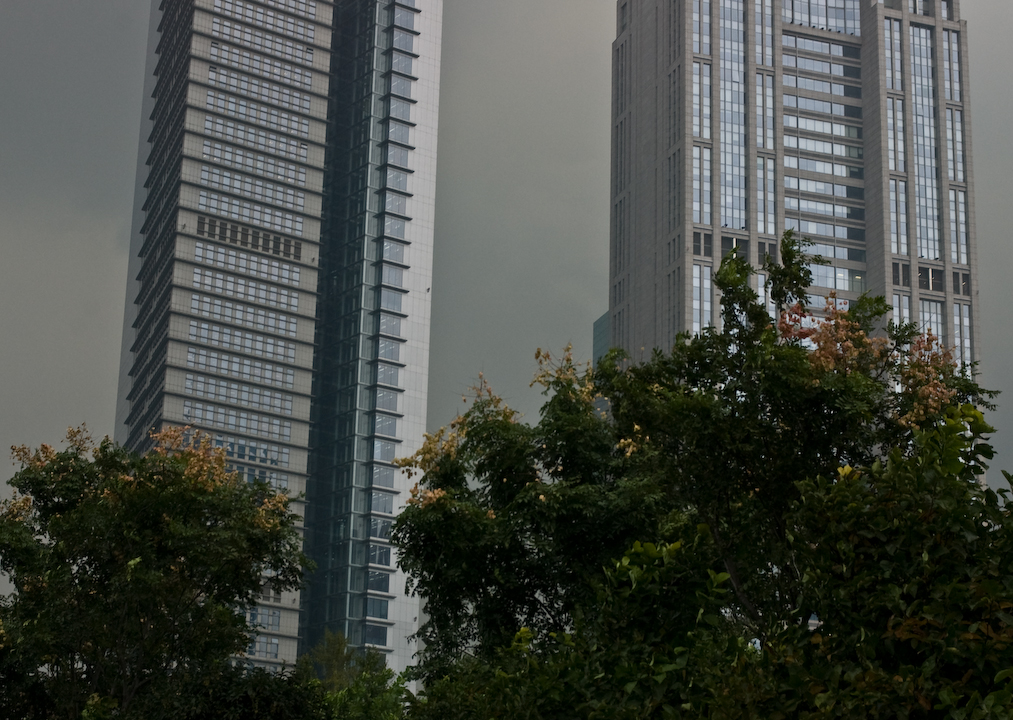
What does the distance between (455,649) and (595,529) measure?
480 cm

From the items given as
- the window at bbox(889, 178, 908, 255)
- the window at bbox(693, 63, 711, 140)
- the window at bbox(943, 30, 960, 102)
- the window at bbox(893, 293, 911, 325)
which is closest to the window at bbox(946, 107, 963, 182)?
the window at bbox(943, 30, 960, 102)

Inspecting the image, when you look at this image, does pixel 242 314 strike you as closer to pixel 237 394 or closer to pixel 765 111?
pixel 237 394

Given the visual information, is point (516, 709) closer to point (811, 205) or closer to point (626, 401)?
point (626, 401)

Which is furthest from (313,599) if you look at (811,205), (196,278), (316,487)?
(811,205)

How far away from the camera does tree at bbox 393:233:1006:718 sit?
995 cm

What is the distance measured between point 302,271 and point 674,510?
125521 mm

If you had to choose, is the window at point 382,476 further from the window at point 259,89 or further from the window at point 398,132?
the window at point 259,89

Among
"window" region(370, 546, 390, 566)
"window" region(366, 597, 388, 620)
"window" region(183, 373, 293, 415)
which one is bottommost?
"window" region(366, 597, 388, 620)

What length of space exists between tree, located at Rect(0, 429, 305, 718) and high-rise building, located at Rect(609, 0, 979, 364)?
98672 mm

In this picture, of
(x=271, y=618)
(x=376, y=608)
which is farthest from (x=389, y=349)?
(x=271, y=618)

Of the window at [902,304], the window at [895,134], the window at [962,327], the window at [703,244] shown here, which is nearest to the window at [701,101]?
the window at [703,244]

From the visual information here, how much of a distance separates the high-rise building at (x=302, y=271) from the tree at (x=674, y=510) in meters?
107

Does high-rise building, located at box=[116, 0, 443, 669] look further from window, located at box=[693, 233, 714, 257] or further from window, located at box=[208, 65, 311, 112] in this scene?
window, located at box=[693, 233, 714, 257]

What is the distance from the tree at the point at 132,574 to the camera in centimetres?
2598
